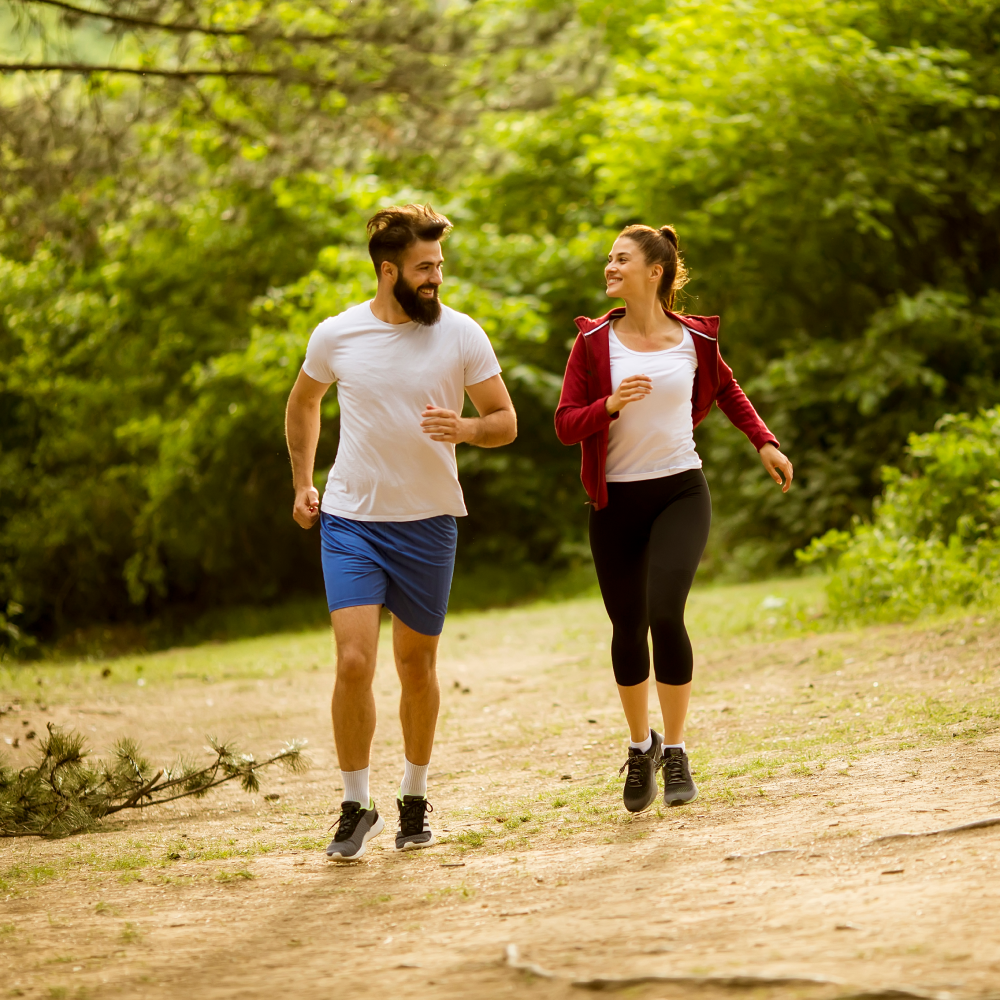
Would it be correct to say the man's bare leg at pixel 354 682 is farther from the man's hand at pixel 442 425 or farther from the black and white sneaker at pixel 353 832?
the man's hand at pixel 442 425

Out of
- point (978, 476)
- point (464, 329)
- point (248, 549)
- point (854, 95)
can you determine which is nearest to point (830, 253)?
point (854, 95)

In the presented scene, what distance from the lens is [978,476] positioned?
917 cm

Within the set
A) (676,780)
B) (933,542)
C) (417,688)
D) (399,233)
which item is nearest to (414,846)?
→ (417,688)

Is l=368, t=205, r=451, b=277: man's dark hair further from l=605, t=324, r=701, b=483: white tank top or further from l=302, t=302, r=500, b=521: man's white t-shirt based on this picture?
l=605, t=324, r=701, b=483: white tank top

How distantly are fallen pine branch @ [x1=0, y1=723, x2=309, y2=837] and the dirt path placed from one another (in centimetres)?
13

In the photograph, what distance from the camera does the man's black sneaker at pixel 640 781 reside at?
4441 millimetres

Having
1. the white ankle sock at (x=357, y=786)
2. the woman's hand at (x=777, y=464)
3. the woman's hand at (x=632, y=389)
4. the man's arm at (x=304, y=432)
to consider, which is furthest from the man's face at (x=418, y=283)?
the white ankle sock at (x=357, y=786)

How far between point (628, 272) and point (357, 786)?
6.99 feet

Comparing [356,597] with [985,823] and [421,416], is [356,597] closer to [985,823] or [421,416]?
[421,416]

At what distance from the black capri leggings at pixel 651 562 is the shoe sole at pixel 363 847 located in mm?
1050

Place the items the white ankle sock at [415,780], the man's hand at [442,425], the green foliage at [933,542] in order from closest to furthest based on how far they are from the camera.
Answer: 1. the man's hand at [442,425]
2. the white ankle sock at [415,780]
3. the green foliage at [933,542]

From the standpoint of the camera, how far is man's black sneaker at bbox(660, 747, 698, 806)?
14.6 ft

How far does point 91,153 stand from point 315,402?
6.55 metres

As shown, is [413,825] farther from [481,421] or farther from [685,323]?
[685,323]
